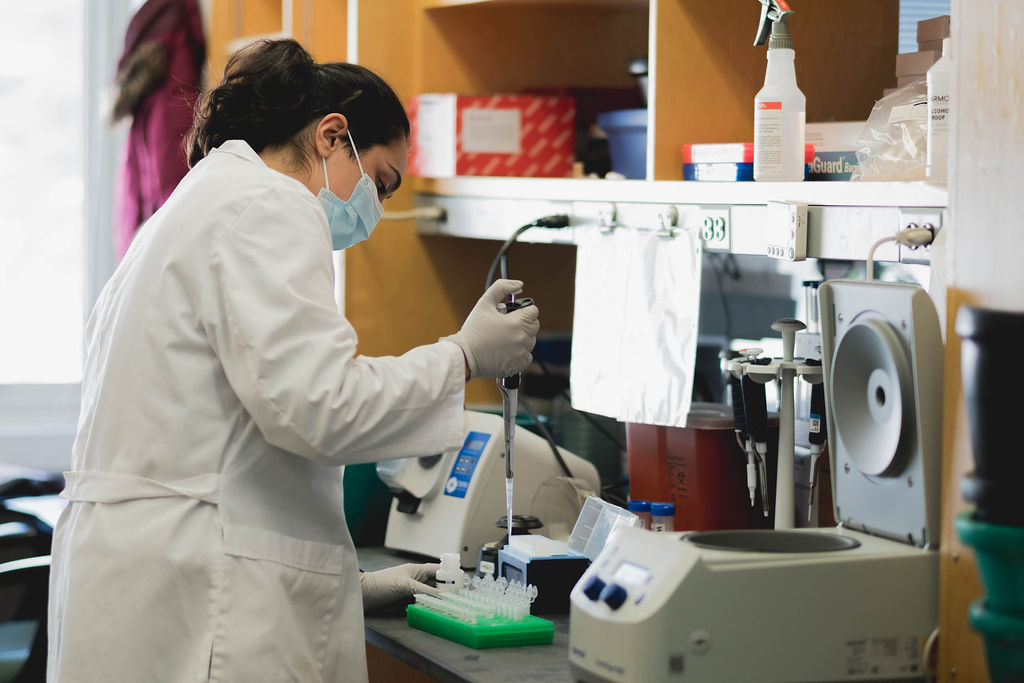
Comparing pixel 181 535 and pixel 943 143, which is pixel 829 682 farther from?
pixel 181 535

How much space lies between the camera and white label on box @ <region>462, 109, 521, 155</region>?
2536 millimetres

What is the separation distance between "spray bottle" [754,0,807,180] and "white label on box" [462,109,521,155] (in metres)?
0.85

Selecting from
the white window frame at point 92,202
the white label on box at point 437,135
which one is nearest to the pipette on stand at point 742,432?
the white label on box at point 437,135

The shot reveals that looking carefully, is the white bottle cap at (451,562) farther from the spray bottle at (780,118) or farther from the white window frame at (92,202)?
the white window frame at (92,202)

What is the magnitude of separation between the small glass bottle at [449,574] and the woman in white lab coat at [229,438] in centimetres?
27

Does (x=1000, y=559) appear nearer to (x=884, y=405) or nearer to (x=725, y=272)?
(x=884, y=405)

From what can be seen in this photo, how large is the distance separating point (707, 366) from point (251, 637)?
1.31 m

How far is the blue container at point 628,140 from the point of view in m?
2.27

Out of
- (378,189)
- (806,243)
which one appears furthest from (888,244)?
(378,189)

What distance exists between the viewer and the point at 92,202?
13.2 feet

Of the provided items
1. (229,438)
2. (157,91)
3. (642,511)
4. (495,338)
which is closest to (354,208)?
(495,338)

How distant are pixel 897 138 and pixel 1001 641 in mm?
751

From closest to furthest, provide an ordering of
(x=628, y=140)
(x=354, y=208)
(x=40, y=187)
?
(x=354, y=208)
(x=628, y=140)
(x=40, y=187)

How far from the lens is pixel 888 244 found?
163 centimetres
